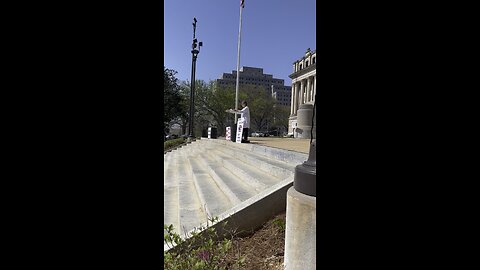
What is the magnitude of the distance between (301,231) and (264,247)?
1.01m

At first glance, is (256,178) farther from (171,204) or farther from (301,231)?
(301,231)

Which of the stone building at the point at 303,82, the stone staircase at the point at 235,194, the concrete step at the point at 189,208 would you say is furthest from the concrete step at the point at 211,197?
the stone building at the point at 303,82

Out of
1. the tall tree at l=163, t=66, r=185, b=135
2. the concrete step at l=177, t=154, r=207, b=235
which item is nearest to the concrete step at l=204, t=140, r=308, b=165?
the concrete step at l=177, t=154, r=207, b=235

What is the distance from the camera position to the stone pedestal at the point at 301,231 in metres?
2.25

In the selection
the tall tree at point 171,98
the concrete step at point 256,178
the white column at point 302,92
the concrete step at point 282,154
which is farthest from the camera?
the white column at point 302,92

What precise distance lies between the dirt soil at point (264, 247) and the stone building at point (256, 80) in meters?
51.5

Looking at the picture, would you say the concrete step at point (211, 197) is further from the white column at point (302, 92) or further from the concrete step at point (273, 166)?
the white column at point (302, 92)

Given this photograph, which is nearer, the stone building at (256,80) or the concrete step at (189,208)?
the concrete step at (189,208)

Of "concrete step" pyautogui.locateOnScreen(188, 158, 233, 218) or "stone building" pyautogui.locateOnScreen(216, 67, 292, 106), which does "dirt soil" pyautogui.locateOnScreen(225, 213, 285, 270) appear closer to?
"concrete step" pyautogui.locateOnScreen(188, 158, 233, 218)
